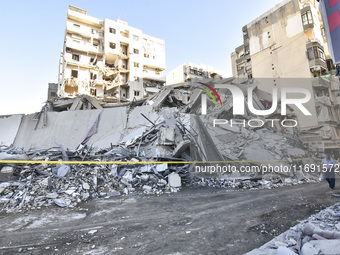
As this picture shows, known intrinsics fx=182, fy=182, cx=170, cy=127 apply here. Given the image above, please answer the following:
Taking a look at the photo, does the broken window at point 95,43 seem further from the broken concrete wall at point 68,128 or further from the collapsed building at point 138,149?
the broken concrete wall at point 68,128

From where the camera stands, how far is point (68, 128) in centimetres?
1189

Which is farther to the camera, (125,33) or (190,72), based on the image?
(190,72)

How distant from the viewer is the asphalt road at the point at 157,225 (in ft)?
8.64

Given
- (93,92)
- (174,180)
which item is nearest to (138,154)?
(174,180)

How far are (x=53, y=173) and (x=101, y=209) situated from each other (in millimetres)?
2840

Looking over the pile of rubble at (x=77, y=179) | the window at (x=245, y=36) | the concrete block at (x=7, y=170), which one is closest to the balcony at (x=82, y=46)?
the window at (x=245, y=36)

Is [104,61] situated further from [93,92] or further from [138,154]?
[138,154]

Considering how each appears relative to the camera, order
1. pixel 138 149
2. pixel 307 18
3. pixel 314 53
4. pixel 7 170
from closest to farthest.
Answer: pixel 7 170 → pixel 138 149 → pixel 314 53 → pixel 307 18

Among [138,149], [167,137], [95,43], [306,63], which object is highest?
[95,43]

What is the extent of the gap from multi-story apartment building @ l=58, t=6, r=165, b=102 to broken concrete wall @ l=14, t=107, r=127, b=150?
17621 mm

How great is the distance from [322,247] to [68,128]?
42.6 ft

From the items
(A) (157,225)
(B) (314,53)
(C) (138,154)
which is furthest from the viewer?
(B) (314,53)

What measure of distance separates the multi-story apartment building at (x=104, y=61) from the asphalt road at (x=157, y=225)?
27.2 meters

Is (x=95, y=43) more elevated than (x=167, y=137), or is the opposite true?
(x=95, y=43)
